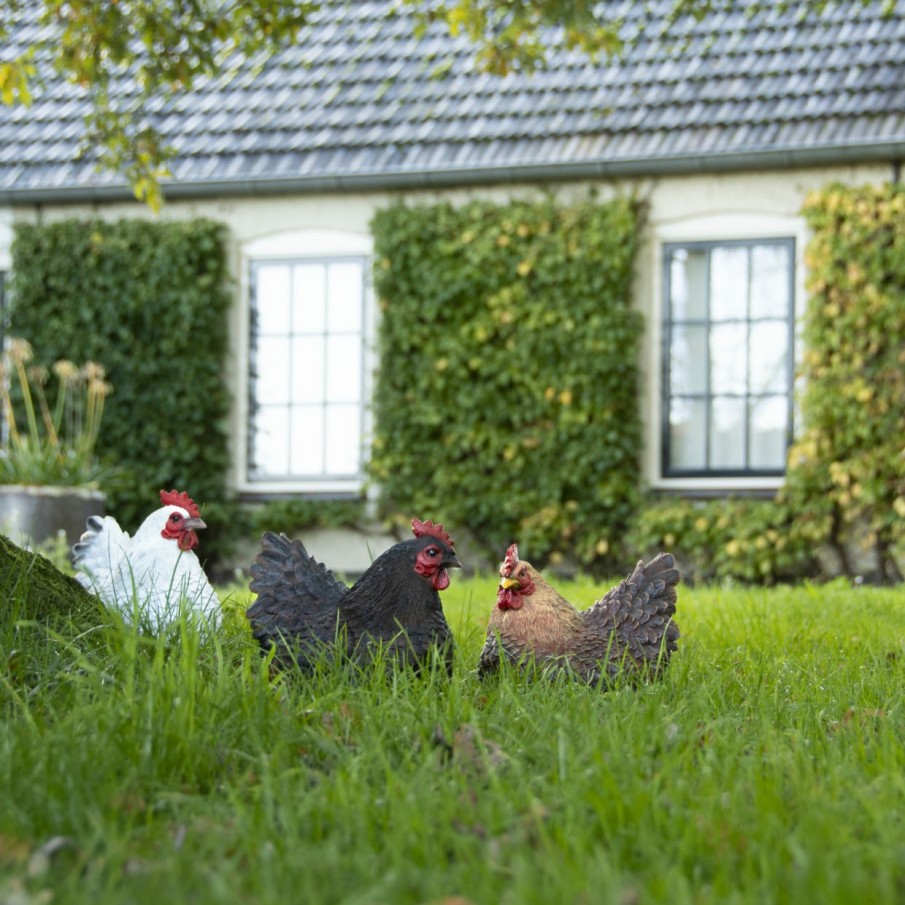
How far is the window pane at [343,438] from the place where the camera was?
11.1 meters

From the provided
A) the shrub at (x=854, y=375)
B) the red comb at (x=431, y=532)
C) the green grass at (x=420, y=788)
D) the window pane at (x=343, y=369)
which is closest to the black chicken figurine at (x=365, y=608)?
the red comb at (x=431, y=532)

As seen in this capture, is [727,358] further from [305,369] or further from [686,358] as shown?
[305,369]

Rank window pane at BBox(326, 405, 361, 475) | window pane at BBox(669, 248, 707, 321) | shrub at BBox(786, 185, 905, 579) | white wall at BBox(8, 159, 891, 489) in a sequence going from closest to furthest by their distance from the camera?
shrub at BBox(786, 185, 905, 579) → white wall at BBox(8, 159, 891, 489) → window pane at BBox(669, 248, 707, 321) → window pane at BBox(326, 405, 361, 475)

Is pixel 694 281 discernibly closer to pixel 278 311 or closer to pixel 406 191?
pixel 406 191

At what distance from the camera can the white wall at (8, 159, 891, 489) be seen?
10023 mm

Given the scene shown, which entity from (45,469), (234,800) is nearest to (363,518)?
(45,469)

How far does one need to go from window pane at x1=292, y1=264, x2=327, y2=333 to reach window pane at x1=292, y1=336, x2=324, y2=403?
12 cm

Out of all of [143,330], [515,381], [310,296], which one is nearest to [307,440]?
[310,296]

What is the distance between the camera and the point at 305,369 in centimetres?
1123

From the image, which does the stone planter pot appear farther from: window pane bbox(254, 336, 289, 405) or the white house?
window pane bbox(254, 336, 289, 405)

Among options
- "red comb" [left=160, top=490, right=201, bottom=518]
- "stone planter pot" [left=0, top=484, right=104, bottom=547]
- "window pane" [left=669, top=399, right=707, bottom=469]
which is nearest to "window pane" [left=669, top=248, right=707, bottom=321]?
"window pane" [left=669, top=399, right=707, bottom=469]

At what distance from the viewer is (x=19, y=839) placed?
2.24 metres

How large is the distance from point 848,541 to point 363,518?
3757 mm

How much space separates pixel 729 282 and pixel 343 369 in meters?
3.23
